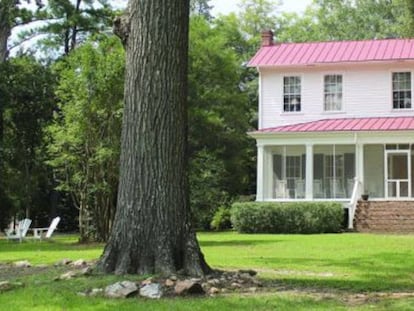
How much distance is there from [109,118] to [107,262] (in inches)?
438

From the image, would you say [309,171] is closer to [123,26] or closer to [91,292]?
[123,26]

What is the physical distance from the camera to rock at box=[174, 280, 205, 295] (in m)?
7.54

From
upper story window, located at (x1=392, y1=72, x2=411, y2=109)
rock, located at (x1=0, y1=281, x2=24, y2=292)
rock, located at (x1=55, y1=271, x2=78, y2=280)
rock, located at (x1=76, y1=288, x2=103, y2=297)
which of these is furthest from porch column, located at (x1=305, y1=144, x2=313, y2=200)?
rock, located at (x1=76, y1=288, x2=103, y2=297)

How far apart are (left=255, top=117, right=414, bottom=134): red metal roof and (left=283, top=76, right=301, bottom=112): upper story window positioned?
41.5 inches

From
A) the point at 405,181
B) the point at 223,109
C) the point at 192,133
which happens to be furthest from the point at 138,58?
the point at 223,109

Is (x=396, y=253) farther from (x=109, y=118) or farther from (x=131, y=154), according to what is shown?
(x=109, y=118)

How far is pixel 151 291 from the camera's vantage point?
24.7ft

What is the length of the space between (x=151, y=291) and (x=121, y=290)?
0.33m

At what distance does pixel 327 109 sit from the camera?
1145 inches

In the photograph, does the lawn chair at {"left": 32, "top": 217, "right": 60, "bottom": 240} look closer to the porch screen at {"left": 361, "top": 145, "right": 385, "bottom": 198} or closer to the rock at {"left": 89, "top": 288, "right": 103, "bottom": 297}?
the porch screen at {"left": 361, "top": 145, "right": 385, "bottom": 198}

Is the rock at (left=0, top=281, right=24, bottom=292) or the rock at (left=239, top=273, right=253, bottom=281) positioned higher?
the rock at (left=239, top=273, right=253, bottom=281)

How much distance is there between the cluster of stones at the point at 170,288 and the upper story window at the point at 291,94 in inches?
850

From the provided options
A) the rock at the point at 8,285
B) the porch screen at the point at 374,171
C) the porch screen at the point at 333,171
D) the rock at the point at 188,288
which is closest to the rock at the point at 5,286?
the rock at the point at 8,285

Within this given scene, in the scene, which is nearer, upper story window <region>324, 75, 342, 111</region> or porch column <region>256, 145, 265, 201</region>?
porch column <region>256, 145, 265, 201</region>
